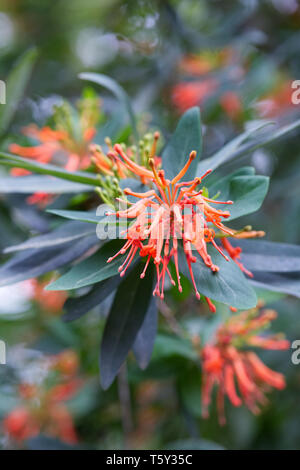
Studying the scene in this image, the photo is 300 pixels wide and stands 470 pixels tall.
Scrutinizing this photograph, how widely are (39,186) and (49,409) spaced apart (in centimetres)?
122

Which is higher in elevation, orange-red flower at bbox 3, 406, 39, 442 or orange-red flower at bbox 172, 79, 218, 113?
orange-red flower at bbox 172, 79, 218, 113

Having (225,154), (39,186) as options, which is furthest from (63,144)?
(225,154)

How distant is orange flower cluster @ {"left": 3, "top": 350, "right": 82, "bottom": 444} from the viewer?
166cm

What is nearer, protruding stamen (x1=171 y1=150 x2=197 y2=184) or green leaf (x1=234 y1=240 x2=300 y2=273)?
protruding stamen (x1=171 y1=150 x2=197 y2=184)

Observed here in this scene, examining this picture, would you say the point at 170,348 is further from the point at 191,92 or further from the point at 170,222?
the point at 191,92

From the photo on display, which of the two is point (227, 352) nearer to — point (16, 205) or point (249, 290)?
point (249, 290)

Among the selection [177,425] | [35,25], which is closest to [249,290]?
[177,425]

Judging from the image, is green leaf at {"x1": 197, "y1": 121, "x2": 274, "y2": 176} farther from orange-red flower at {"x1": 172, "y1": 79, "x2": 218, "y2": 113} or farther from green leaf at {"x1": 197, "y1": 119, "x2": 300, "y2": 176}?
orange-red flower at {"x1": 172, "y1": 79, "x2": 218, "y2": 113}

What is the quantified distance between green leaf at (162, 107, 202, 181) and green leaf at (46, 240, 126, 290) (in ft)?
0.55

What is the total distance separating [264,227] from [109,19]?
1253mm

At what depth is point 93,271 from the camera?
26.9 inches

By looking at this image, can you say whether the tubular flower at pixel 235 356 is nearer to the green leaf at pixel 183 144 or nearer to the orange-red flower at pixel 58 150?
the green leaf at pixel 183 144

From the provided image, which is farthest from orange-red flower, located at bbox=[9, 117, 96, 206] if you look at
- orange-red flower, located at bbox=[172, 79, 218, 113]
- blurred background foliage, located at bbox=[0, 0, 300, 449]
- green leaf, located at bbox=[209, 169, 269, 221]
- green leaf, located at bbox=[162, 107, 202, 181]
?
orange-red flower, located at bbox=[172, 79, 218, 113]

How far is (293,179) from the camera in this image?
195 centimetres
